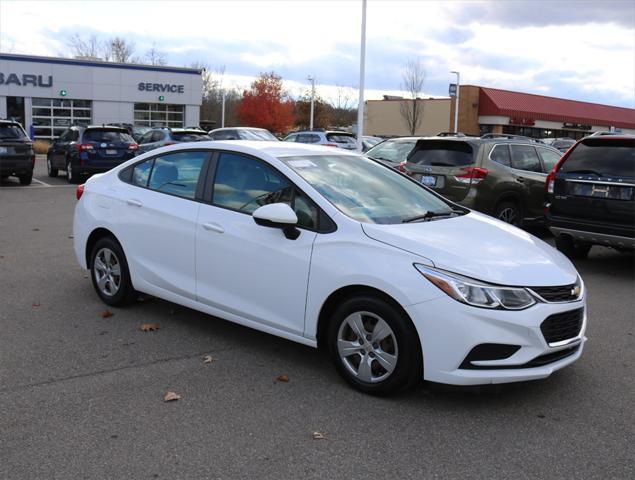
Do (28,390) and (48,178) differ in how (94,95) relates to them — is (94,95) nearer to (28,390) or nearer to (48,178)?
(48,178)

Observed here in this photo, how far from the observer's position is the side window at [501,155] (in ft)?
34.9

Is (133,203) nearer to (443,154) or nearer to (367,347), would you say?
(367,347)

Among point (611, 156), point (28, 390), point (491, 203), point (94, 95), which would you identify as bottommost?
point (28, 390)

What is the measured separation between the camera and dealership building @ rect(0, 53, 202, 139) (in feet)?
143

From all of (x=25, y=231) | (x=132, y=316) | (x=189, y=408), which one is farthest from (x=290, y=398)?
(x=25, y=231)

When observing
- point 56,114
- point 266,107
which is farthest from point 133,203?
point 266,107

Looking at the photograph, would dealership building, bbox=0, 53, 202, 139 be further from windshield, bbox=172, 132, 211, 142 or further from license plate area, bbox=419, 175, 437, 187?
license plate area, bbox=419, 175, 437, 187

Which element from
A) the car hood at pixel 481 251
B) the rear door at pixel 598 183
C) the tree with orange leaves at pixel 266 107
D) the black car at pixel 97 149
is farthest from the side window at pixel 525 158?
the tree with orange leaves at pixel 266 107

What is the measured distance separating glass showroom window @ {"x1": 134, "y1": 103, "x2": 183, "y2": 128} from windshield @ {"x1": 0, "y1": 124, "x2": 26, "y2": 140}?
31.3 meters

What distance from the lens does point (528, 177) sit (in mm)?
11125

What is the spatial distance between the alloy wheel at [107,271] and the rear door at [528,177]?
275 inches

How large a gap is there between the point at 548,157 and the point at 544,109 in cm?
5278

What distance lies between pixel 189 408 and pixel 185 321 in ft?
6.23

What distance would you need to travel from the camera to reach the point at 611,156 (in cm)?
830
